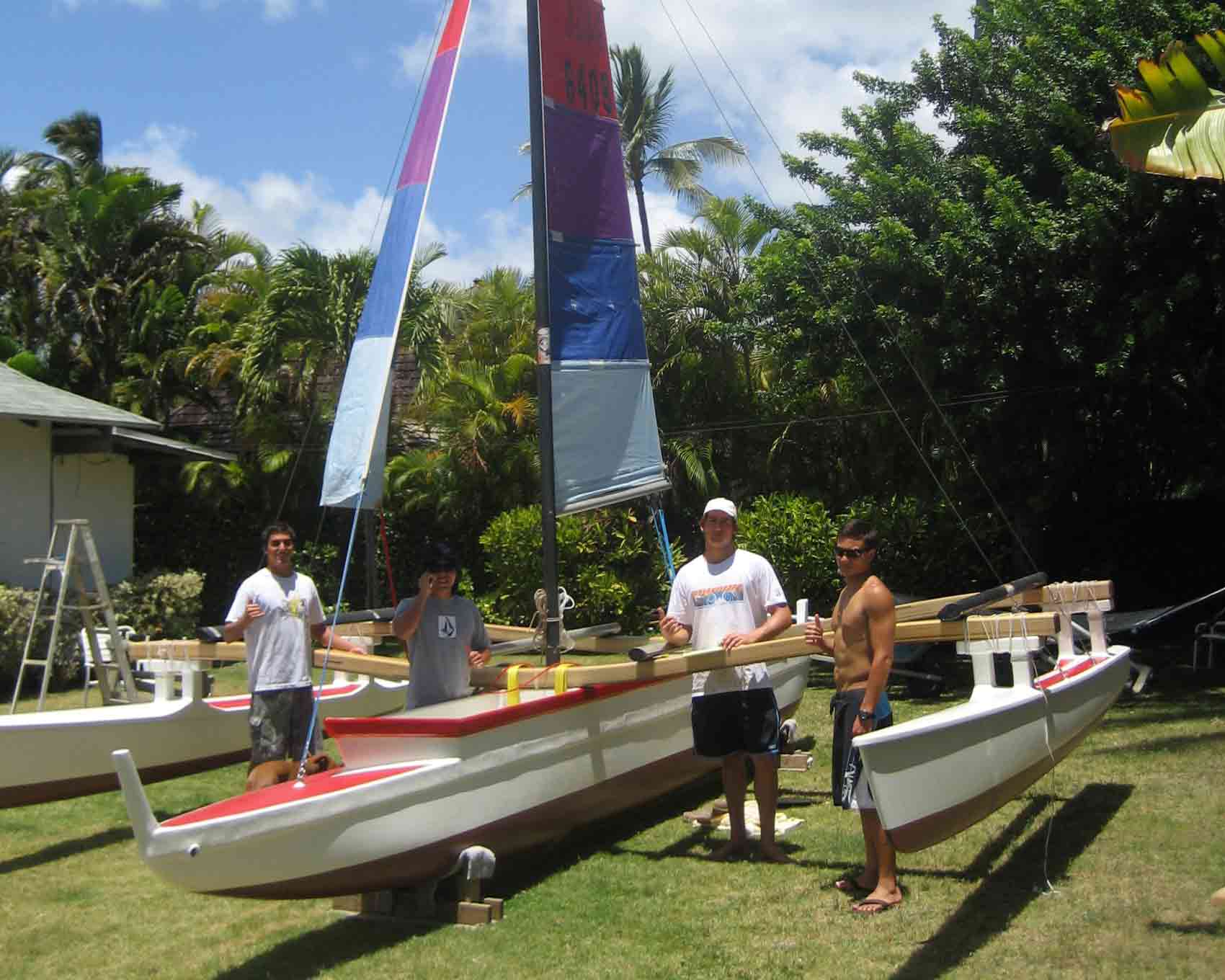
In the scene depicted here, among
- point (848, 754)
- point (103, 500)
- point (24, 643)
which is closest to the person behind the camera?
point (848, 754)

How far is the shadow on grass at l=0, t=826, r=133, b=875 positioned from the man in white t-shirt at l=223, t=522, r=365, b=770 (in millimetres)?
1244

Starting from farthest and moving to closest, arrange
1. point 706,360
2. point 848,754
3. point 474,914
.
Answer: point 706,360 < point 848,754 < point 474,914

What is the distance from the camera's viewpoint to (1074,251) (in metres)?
12.1

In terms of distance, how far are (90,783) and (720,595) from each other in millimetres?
3986

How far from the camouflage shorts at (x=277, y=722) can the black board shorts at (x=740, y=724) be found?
2238 millimetres

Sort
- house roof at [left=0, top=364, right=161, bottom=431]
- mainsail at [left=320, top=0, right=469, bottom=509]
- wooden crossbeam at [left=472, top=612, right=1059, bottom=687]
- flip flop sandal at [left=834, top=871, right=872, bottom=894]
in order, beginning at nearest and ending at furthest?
flip flop sandal at [left=834, top=871, right=872, bottom=894]
wooden crossbeam at [left=472, top=612, right=1059, bottom=687]
mainsail at [left=320, top=0, right=469, bottom=509]
house roof at [left=0, top=364, right=161, bottom=431]

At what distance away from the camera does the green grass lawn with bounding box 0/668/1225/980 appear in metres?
5.40

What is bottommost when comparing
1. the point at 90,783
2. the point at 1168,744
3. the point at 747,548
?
the point at 1168,744

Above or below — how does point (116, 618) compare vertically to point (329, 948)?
above

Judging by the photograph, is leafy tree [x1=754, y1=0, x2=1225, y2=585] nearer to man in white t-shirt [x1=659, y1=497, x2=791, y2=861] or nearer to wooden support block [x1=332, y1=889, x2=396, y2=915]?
man in white t-shirt [x1=659, y1=497, x2=791, y2=861]

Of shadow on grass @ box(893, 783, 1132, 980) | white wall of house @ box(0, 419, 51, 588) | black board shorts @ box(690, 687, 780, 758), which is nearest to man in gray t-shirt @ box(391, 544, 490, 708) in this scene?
black board shorts @ box(690, 687, 780, 758)

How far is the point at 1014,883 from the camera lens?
20.6 ft

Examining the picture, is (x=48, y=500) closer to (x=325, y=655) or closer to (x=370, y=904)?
(x=325, y=655)

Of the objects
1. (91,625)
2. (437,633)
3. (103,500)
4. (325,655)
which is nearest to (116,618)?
(103,500)
